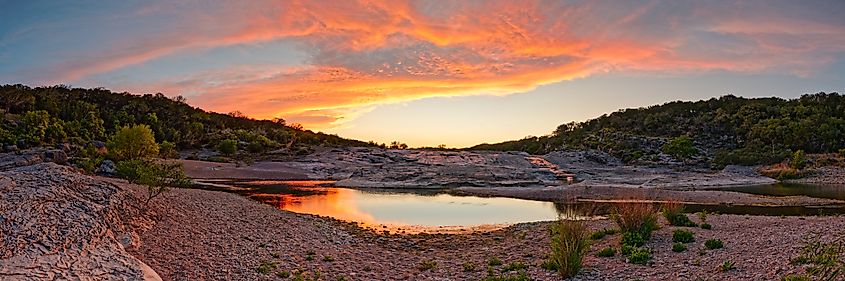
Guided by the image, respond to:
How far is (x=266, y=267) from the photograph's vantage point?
14273 millimetres

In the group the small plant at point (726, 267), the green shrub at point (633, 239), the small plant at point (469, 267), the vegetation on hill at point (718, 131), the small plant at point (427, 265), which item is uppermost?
the vegetation on hill at point (718, 131)

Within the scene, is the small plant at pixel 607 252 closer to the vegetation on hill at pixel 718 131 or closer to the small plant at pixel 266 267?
the small plant at pixel 266 267

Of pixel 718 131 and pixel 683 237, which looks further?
pixel 718 131

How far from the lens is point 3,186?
1518 centimetres

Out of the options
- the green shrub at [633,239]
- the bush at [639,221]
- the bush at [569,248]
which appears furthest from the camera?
the bush at [639,221]

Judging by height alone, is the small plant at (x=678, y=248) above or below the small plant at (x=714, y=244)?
below

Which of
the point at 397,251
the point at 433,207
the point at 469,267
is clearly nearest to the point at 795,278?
the point at 469,267

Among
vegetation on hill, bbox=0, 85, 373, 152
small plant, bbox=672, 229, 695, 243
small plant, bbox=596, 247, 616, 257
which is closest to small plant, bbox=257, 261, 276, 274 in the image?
small plant, bbox=596, 247, 616, 257

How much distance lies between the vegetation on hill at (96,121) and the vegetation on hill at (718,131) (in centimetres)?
5662

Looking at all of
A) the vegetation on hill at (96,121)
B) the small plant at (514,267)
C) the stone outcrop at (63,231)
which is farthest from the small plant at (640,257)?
the vegetation on hill at (96,121)

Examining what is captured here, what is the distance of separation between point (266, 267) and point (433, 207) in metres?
22.4

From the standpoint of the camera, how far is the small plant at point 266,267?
14.0 m

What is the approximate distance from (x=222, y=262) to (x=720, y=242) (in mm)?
13157

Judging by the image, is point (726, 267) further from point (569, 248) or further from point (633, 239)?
point (633, 239)
